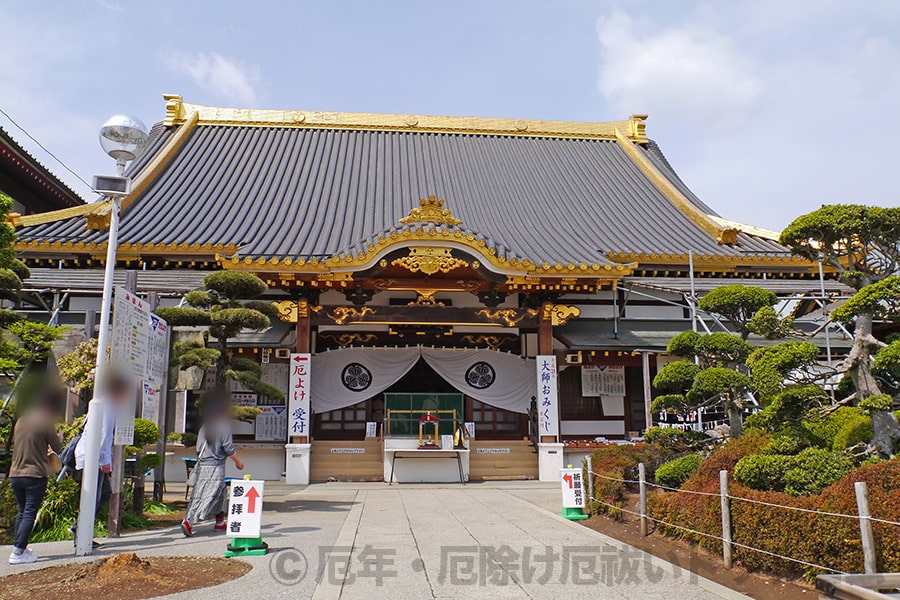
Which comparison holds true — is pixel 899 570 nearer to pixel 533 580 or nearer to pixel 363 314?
pixel 533 580

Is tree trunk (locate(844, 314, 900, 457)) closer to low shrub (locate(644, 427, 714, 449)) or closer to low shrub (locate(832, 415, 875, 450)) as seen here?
low shrub (locate(832, 415, 875, 450))

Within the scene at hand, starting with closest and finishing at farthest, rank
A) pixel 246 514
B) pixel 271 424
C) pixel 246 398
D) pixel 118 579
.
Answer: pixel 118 579 → pixel 246 514 → pixel 271 424 → pixel 246 398

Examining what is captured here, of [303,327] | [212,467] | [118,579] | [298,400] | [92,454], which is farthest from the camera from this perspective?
[303,327]

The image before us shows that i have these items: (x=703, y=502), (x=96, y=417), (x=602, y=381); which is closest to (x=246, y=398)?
(x=602, y=381)

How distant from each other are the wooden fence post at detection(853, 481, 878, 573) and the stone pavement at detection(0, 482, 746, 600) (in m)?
1.02

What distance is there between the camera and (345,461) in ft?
48.6

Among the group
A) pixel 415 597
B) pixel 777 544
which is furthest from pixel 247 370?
pixel 777 544

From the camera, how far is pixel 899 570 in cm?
488

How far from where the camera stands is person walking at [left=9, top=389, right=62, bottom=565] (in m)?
6.62

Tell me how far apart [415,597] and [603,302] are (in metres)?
12.8

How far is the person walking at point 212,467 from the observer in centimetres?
828

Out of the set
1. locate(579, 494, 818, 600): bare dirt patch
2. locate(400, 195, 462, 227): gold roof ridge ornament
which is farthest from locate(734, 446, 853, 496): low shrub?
locate(400, 195, 462, 227): gold roof ridge ornament

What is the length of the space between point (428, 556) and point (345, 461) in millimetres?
8365

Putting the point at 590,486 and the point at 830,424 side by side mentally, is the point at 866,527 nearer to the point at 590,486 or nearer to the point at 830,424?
the point at 830,424
